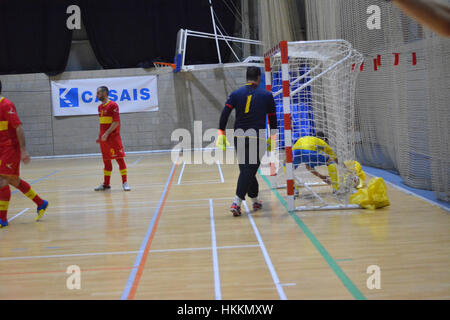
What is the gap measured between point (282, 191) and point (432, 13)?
7.06m

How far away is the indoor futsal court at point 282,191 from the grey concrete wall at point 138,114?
0.93 m

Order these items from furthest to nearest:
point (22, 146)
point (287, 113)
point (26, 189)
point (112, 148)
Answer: point (112, 148) → point (26, 189) → point (287, 113) → point (22, 146)

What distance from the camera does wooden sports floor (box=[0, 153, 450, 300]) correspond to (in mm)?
3656

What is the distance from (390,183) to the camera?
8.23 m

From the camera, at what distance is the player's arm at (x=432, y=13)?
0.93 metres

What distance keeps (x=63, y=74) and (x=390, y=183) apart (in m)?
13.1

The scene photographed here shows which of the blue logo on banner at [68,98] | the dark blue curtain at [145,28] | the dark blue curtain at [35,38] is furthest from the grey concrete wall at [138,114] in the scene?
the dark blue curtain at [145,28]

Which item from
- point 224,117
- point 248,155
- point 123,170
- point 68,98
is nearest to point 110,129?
point 123,170

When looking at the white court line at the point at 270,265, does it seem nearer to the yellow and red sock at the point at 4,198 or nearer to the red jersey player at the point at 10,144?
the red jersey player at the point at 10,144

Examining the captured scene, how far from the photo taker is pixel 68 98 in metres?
17.3

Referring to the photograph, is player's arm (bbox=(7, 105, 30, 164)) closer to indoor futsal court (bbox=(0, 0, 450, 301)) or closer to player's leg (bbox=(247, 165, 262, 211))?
indoor futsal court (bbox=(0, 0, 450, 301))

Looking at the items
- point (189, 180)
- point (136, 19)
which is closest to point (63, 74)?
point (136, 19)

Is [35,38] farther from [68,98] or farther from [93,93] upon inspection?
[93,93]

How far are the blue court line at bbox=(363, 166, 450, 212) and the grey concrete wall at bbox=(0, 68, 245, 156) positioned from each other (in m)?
8.52
